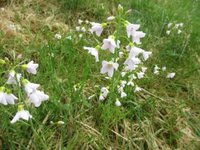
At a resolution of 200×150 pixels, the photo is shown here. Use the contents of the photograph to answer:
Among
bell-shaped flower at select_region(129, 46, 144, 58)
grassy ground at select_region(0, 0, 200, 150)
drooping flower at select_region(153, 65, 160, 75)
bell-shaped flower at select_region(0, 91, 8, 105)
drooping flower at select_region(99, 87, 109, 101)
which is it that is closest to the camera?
bell-shaped flower at select_region(0, 91, 8, 105)

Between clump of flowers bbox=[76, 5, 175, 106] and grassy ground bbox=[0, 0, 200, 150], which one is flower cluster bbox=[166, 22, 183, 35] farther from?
clump of flowers bbox=[76, 5, 175, 106]

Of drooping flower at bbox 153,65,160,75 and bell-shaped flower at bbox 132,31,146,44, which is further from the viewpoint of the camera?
drooping flower at bbox 153,65,160,75

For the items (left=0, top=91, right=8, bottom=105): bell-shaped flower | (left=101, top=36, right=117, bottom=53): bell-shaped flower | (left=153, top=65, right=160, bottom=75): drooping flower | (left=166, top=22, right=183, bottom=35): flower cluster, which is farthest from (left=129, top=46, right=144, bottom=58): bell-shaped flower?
(left=166, top=22, right=183, bottom=35): flower cluster

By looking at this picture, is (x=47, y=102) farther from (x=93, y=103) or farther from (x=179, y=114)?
(x=179, y=114)

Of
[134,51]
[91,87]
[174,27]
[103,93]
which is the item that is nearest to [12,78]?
[134,51]

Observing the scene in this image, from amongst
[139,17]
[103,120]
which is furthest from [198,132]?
[139,17]

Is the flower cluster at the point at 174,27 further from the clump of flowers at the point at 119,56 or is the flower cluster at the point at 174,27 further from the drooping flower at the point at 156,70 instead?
the drooping flower at the point at 156,70

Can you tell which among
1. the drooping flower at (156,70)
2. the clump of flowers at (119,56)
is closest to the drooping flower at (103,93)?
the clump of flowers at (119,56)
